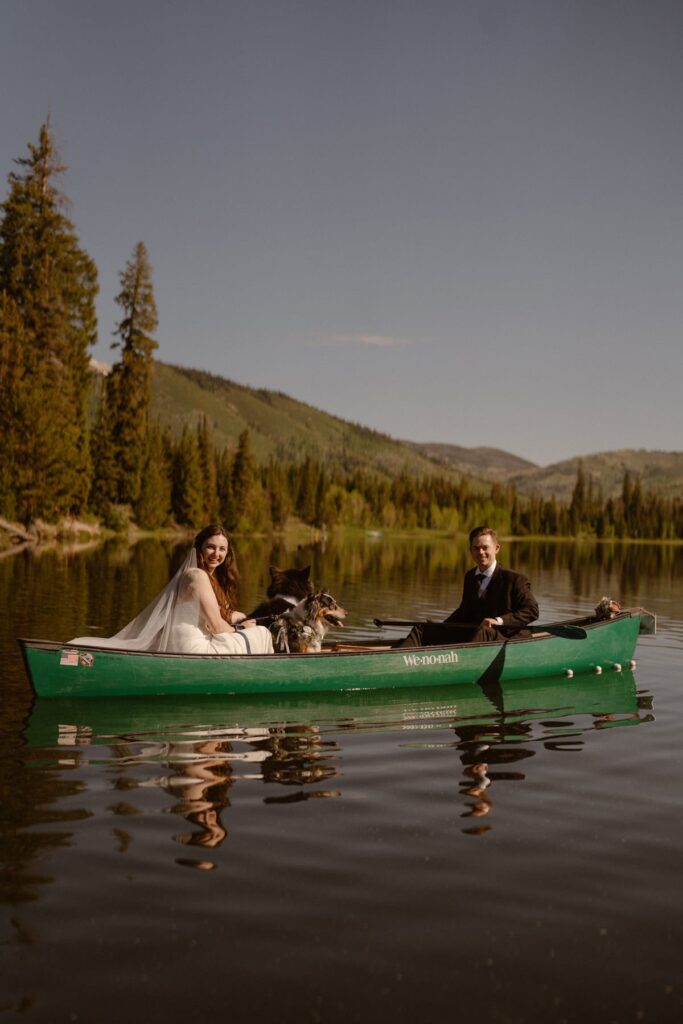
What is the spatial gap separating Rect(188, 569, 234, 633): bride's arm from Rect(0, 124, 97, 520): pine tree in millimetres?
37723

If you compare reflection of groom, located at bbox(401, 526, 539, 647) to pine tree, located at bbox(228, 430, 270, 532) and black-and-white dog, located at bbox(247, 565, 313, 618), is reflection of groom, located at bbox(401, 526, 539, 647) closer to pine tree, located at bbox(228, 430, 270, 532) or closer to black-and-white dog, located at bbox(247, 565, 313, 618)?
black-and-white dog, located at bbox(247, 565, 313, 618)

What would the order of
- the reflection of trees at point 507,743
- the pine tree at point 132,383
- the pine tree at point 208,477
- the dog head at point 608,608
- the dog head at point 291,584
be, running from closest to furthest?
the reflection of trees at point 507,743, the dog head at point 291,584, the dog head at point 608,608, the pine tree at point 132,383, the pine tree at point 208,477

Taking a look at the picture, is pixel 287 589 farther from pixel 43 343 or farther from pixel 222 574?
pixel 43 343

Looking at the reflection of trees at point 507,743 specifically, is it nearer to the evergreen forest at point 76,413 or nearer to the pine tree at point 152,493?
the evergreen forest at point 76,413

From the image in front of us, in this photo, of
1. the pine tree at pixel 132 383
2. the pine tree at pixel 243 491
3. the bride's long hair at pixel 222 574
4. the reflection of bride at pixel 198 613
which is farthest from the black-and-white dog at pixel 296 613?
the pine tree at pixel 243 491

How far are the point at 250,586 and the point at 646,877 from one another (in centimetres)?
2479

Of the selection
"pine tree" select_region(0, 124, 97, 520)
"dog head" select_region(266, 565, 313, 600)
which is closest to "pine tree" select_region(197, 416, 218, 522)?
"pine tree" select_region(0, 124, 97, 520)

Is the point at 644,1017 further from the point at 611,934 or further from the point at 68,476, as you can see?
the point at 68,476

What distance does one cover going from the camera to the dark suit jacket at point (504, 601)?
41.9 ft

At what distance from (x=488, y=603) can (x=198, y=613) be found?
452 cm

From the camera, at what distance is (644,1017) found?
13.6 feet

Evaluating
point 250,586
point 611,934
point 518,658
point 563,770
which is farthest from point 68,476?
point 611,934

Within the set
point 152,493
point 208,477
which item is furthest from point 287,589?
point 208,477

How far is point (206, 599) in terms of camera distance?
35.1 feet
